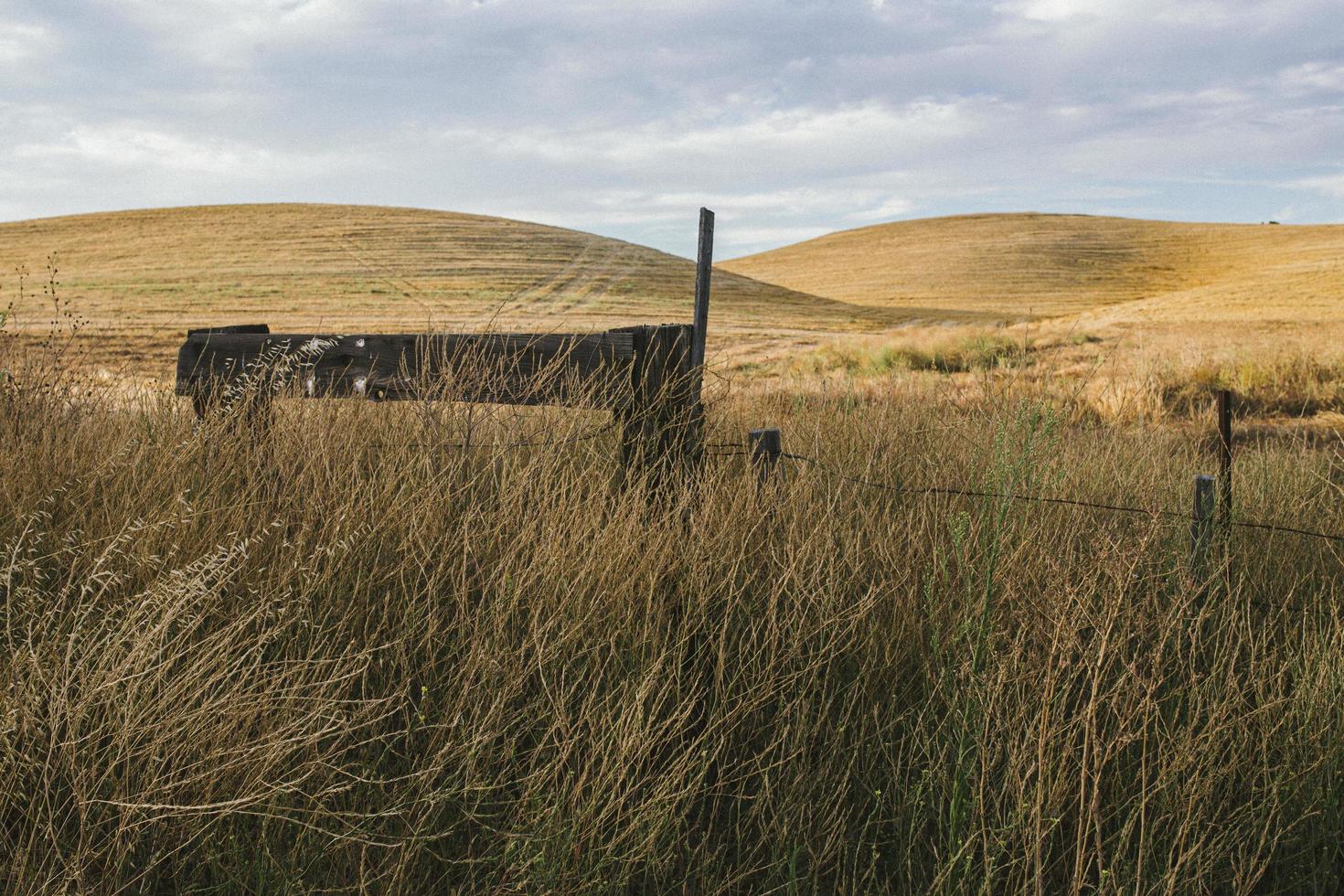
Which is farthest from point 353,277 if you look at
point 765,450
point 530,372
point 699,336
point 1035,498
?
point 1035,498

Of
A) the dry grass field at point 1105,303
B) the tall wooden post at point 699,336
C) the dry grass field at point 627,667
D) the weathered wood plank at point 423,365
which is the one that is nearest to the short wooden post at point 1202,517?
the dry grass field at point 627,667

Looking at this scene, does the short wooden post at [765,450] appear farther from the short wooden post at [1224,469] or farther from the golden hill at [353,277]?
the golden hill at [353,277]

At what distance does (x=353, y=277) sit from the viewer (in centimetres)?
3481

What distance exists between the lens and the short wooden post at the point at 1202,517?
3.71 metres

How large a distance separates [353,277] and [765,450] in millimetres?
33696

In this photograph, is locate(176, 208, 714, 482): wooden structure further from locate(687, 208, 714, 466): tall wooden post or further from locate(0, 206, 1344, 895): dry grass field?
locate(0, 206, 1344, 895): dry grass field

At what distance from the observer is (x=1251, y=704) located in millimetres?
3090

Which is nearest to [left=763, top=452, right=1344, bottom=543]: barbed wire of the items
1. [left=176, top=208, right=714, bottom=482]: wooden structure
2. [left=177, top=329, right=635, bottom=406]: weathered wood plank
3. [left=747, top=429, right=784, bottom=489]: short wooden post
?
[left=747, top=429, right=784, bottom=489]: short wooden post

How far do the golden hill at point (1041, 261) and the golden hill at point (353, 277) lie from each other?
11.6 m

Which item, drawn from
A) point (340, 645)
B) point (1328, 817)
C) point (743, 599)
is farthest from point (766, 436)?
point (1328, 817)

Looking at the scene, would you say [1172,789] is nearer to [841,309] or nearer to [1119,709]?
[1119,709]

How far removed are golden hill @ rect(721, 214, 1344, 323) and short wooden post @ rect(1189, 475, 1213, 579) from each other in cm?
2859

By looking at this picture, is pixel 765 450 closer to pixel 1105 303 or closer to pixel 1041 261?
pixel 1105 303

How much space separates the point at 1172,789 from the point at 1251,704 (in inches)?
30.8
